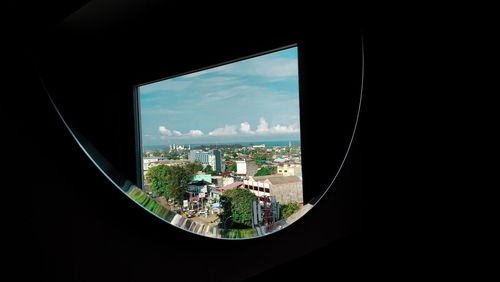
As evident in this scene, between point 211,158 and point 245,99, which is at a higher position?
point 245,99

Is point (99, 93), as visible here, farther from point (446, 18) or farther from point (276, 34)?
point (446, 18)

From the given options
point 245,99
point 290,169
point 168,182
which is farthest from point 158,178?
point 245,99

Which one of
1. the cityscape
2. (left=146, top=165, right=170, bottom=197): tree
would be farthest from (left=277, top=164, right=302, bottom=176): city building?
(left=146, top=165, right=170, bottom=197): tree

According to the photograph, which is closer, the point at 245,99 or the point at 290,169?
the point at 290,169

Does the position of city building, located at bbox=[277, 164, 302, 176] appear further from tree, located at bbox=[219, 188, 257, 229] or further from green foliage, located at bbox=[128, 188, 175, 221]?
green foliage, located at bbox=[128, 188, 175, 221]

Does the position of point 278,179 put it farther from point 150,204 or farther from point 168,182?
point 150,204

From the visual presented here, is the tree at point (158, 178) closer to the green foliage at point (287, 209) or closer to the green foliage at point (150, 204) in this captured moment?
the green foliage at point (150, 204)

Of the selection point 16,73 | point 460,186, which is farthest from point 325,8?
point 16,73

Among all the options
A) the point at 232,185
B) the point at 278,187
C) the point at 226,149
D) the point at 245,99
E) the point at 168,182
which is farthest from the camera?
the point at 245,99
